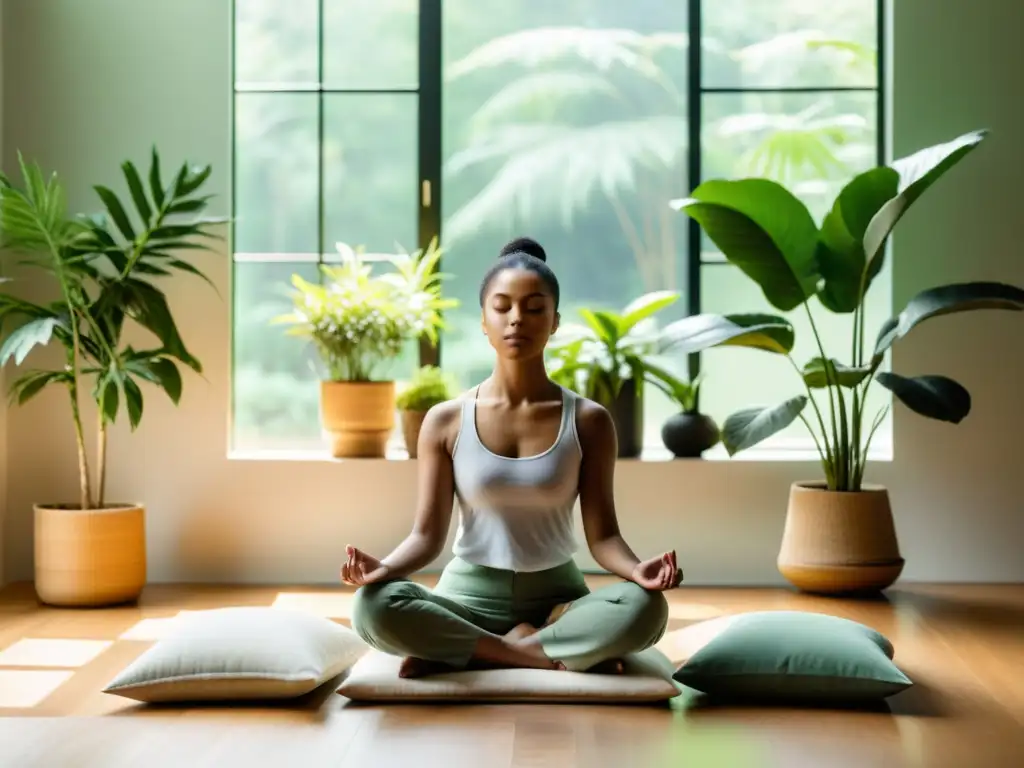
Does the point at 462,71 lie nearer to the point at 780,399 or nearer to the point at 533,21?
the point at 533,21

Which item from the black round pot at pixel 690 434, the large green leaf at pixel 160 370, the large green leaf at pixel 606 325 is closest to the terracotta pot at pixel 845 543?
the black round pot at pixel 690 434

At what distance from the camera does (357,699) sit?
2.95m

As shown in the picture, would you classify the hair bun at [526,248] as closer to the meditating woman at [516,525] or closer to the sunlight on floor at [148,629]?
the meditating woman at [516,525]

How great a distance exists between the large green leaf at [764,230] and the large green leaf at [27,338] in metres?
2.00

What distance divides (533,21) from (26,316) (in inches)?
83.1

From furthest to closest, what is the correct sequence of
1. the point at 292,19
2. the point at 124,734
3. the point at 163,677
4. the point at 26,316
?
1. the point at 292,19
2. the point at 26,316
3. the point at 163,677
4. the point at 124,734

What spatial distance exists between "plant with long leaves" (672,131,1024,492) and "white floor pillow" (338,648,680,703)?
56.8 inches

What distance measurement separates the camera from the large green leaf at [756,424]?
4.21 m

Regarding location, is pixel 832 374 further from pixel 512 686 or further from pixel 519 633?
pixel 512 686

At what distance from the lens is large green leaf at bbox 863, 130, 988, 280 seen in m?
4.09

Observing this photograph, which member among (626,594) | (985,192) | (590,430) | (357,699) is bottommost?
(357,699)

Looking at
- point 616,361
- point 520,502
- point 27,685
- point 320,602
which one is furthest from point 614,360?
point 27,685

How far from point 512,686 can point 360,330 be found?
2098 mm

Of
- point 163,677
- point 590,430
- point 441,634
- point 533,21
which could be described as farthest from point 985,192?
point 163,677
